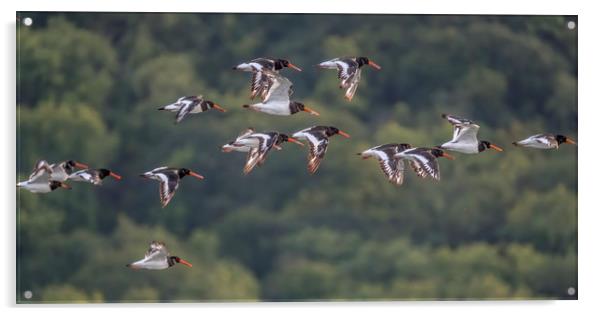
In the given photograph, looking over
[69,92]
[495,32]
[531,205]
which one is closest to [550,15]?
[495,32]

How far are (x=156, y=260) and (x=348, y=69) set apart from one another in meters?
1.99

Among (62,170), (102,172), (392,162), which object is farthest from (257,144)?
(62,170)

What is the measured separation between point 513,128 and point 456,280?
4.17ft

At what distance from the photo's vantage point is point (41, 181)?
548 inches

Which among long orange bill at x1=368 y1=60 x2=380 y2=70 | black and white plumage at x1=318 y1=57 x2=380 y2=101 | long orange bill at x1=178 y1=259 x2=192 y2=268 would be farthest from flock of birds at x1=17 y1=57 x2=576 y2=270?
long orange bill at x1=368 y1=60 x2=380 y2=70

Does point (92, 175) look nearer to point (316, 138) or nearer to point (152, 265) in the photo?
point (152, 265)

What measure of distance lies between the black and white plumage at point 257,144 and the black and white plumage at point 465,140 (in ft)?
3.74

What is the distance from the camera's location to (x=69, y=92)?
1456cm

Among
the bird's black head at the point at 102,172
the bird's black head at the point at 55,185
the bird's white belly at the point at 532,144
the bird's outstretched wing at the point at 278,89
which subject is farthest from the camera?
the bird's white belly at the point at 532,144

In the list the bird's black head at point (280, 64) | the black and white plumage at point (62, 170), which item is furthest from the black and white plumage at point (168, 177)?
the bird's black head at point (280, 64)

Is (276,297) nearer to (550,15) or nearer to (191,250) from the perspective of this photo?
(191,250)

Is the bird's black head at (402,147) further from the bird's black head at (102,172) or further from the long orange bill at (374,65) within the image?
the bird's black head at (102,172)

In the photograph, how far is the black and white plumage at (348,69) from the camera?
46.7 ft

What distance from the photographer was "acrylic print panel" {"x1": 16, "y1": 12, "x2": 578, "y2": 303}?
14.1 meters
